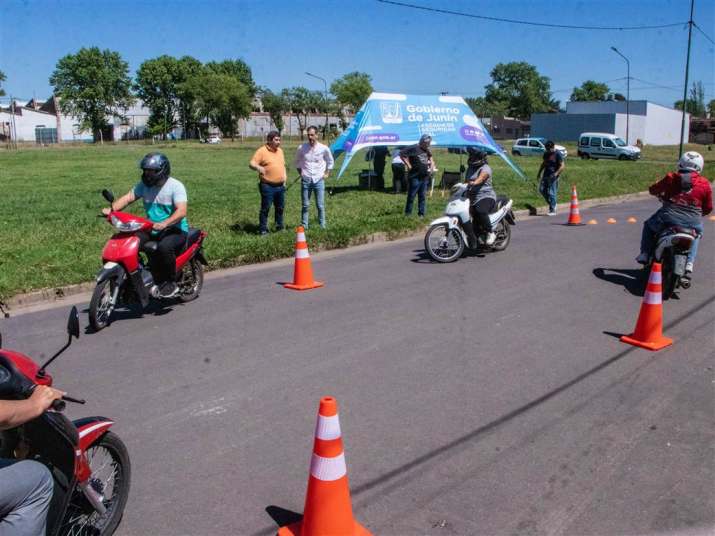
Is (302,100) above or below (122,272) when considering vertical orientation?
above

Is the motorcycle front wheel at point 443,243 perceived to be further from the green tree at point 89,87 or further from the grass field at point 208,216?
the green tree at point 89,87

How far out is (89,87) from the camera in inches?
3772

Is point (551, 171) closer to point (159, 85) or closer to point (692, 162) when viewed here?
point (692, 162)

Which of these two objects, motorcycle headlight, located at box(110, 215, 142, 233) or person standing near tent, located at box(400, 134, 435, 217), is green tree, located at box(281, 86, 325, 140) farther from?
motorcycle headlight, located at box(110, 215, 142, 233)

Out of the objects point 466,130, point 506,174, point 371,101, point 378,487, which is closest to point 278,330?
point 378,487

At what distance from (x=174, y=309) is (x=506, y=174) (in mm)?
22496

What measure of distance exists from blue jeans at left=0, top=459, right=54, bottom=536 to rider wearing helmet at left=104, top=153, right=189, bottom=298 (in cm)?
478

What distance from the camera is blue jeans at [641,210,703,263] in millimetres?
8062

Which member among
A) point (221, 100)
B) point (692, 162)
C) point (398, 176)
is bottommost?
point (398, 176)

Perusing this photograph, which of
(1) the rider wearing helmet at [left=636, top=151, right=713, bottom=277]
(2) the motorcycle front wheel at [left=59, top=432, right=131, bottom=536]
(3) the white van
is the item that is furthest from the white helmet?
(3) the white van

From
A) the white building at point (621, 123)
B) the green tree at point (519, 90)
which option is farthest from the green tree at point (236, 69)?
the white building at point (621, 123)

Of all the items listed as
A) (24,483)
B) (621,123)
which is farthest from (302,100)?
(24,483)

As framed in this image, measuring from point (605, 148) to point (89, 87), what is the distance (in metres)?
75.3

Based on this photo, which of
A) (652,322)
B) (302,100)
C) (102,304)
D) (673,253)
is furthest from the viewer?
(302,100)
